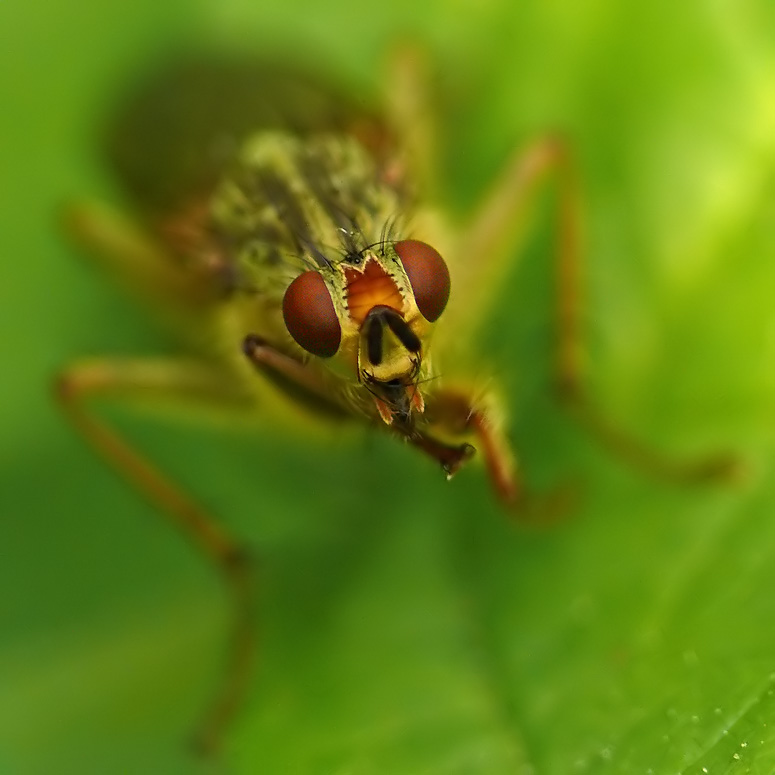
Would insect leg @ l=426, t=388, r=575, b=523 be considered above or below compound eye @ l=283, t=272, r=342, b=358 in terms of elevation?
below

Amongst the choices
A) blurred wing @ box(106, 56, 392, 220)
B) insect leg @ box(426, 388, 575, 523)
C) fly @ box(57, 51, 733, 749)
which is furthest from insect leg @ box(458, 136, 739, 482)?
insect leg @ box(426, 388, 575, 523)

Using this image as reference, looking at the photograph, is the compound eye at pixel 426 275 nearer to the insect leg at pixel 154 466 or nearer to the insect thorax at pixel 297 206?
the insect thorax at pixel 297 206

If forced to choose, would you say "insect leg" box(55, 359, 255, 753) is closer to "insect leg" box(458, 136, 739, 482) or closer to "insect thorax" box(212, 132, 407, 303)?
"insect thorax" box(212, 132, 407, 303)

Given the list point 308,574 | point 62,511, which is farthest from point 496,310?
point 62,511

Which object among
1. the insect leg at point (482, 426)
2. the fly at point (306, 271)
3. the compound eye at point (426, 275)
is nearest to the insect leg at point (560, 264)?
the fly at point (306, 271)

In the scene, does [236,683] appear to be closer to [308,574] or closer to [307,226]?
[308,574]

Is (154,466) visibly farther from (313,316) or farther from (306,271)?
(313,316)
